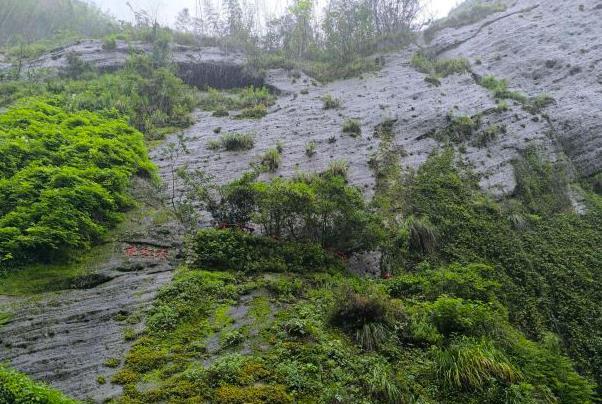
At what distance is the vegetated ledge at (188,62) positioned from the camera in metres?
28.1

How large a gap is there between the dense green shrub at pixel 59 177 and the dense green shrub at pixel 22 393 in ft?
14.6

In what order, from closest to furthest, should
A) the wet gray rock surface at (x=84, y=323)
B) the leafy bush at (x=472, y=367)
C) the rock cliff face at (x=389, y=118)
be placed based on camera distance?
the wet gray rock surface at (x=84, y=323)
the leafy bush at (x=472, y=367)
the rock cliff face at (x=389, y=118)

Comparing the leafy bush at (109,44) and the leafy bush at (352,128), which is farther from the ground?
the leafy bush at (109,44)

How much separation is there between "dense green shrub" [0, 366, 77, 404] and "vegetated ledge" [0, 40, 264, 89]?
2540cm

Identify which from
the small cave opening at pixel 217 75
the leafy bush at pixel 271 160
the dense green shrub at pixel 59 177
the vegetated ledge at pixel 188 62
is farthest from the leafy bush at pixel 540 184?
the small cave opening at pixel 217 75

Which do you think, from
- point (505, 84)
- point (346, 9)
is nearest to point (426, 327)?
point (505, 84)

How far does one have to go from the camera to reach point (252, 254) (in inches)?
454

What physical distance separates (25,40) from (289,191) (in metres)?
33.4

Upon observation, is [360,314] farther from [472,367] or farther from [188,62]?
[188,62]

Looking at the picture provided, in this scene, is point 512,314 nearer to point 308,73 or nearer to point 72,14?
point 308,73

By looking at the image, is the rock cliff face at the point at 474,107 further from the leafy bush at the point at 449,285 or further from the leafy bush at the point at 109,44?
the leafy bush at the point at 109,44

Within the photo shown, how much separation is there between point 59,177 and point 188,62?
20398 mm

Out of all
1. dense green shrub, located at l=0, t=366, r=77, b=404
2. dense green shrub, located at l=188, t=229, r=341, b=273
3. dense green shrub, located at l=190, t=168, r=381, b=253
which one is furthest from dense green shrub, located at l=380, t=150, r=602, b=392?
dense green shrub, located at l=0, t=366, r=77, b=404

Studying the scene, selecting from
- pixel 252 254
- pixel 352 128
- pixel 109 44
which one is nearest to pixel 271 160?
pixel 352 128
